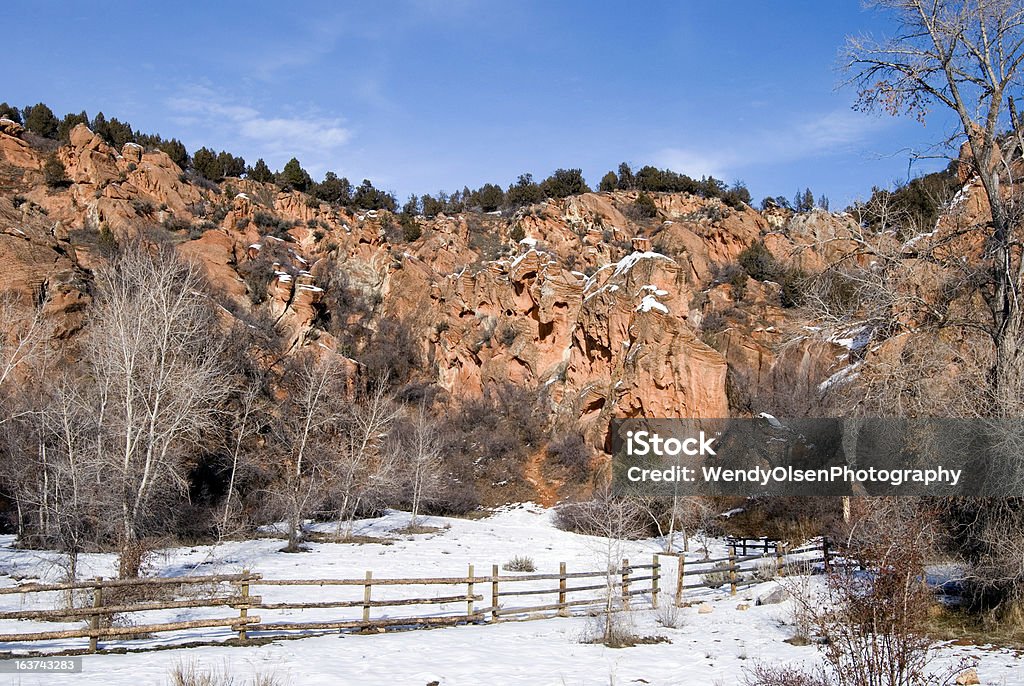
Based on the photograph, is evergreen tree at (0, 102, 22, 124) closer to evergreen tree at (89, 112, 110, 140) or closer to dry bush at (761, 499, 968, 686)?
evergreen tree at (89, 112, 110, 140)

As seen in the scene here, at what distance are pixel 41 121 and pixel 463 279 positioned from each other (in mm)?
45080

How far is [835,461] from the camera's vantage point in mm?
25984

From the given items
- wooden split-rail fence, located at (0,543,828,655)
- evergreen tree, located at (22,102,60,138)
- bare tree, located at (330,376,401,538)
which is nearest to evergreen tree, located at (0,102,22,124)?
evergreen tree, located at (22,102,60,138)

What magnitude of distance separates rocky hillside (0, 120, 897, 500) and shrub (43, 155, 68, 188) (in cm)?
32

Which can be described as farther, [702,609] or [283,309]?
[283,309]

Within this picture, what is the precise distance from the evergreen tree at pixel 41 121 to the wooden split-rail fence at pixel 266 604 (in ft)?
205

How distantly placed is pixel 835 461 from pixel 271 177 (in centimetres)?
6218

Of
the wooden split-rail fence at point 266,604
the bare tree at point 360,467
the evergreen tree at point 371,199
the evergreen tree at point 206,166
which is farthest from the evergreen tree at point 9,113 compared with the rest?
the wooden split-rail fence at point 266,604

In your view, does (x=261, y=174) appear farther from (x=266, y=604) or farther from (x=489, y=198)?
(x=266, y=604)

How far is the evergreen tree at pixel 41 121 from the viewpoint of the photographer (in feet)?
206

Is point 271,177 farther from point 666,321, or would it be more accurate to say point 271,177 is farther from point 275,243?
point 666,321

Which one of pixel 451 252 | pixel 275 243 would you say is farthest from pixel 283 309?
pixel 451 252

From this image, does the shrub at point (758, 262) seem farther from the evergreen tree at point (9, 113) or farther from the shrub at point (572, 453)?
the evergreen tree at point (9, 113)

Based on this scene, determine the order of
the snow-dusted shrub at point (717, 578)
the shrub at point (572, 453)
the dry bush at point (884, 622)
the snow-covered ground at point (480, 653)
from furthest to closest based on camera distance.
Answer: the shrub at point (572, 453) → the snow-dusted shrub at point (717, 578) → the snow-covered ground at point (480, 653) → the dry bush at point (884, 622)
